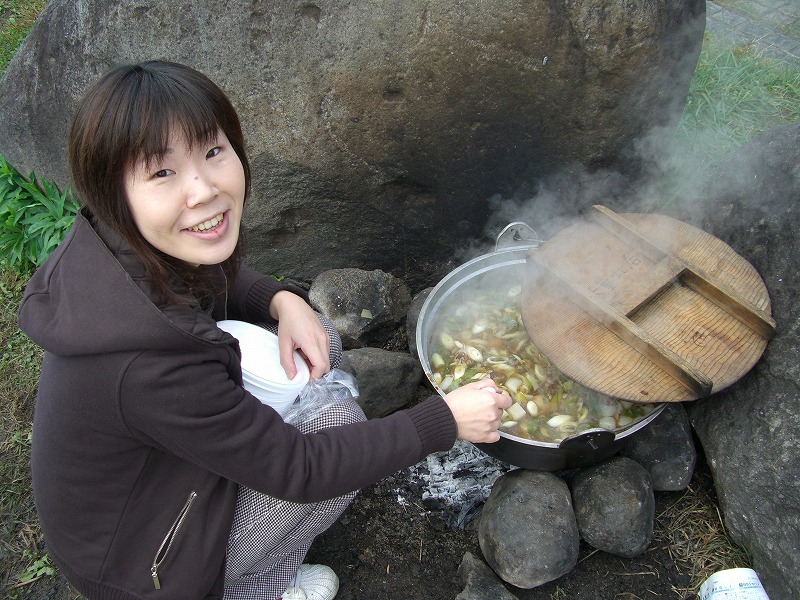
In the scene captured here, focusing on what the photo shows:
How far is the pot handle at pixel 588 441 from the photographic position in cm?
225

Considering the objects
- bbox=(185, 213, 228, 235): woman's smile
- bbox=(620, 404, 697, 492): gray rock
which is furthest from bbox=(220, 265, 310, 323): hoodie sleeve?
bbox=(620, 404, 697, 492): gray rock

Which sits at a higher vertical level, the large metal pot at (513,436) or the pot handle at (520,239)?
the pot handle at (520,239)

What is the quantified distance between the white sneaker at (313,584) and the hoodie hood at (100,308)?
51.1 inches

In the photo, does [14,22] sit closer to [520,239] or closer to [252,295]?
[252,295]

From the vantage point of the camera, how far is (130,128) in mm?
1608

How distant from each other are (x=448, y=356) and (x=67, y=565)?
70.4 inches

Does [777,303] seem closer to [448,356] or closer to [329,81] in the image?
[448,356]

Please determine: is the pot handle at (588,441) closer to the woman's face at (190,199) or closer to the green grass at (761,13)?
the woman's face at (190,199)

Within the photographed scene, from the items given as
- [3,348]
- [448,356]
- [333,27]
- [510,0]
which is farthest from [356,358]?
[3,348]

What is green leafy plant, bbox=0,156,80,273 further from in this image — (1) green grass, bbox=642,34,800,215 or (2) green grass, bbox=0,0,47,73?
(1) green grass, bbox=642,34,800,215

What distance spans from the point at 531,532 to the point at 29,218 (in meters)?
3.81

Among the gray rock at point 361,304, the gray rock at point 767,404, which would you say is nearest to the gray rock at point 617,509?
the gray rock at point 767,404

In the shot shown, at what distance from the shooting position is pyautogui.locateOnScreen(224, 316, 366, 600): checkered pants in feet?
6.89

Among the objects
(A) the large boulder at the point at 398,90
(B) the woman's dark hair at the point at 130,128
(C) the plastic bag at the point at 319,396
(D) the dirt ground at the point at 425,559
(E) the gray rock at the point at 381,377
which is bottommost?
(D) the dirt ground at the point at 425,559
